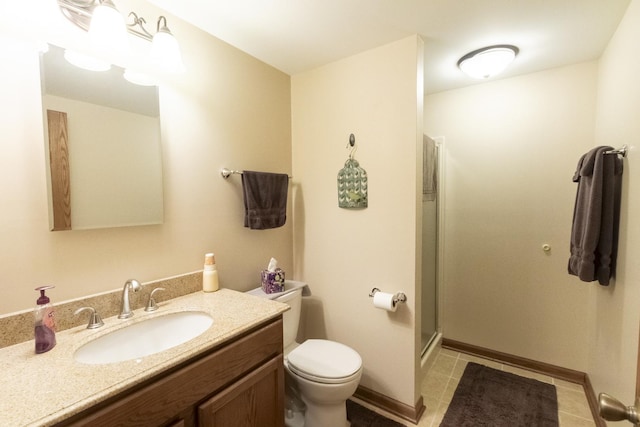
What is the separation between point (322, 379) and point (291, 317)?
0.44 metres

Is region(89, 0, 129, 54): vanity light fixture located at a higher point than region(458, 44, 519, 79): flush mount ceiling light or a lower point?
lower

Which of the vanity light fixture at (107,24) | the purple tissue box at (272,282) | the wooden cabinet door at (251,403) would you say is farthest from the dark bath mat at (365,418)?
the vanity light fixture at (107,24)

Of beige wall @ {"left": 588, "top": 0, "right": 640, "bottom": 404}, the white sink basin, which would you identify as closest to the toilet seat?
the white sink basin

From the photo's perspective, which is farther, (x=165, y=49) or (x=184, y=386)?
(x=165, y=49)

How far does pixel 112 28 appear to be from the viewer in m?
1.10

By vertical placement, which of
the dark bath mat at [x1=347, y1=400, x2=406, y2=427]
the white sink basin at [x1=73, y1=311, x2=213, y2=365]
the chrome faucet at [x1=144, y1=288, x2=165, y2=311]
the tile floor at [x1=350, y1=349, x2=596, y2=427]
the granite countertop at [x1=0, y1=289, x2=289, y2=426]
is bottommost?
the dark bath mat at [x1=347, y1=400, x2=406, y2=427]

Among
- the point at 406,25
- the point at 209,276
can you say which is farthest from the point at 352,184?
the point at 209,276

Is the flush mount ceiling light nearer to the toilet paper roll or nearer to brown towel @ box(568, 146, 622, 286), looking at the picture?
brown towel @ box(568, 146, 622, 286)

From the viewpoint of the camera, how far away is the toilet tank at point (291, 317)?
177 cm

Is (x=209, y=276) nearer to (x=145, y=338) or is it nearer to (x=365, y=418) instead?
(x=145, y=338)

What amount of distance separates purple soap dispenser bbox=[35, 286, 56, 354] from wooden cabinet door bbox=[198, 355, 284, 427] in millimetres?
548

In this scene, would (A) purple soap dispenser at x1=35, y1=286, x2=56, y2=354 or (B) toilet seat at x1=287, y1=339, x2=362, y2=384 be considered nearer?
(A) purple soap dispenser at x1=35, y1=286, x2=56, y2=354

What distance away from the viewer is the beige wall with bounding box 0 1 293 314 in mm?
1006

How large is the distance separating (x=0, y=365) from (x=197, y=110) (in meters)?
1.27
